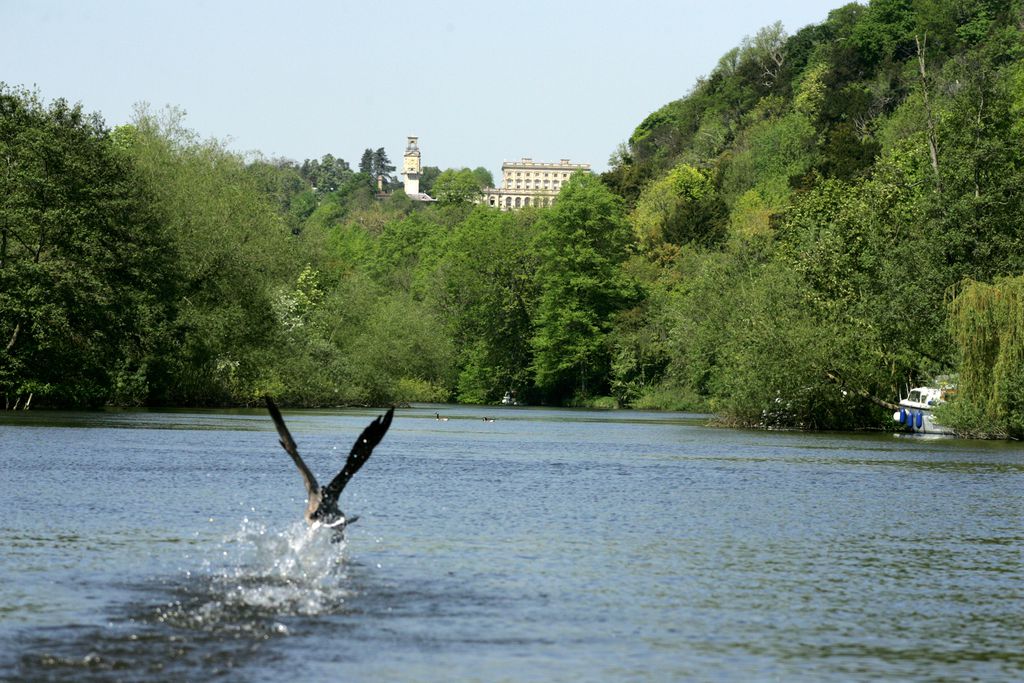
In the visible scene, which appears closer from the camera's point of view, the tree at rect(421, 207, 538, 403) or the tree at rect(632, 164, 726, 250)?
the tree at rect(421, 207, 538, 403)

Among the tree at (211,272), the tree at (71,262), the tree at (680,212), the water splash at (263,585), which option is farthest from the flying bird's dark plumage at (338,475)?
the tree at (680,212)

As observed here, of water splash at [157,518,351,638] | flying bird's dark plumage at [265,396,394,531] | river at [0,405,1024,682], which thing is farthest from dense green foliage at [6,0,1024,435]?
flying bird's dark plumage at [265,396,394,531]

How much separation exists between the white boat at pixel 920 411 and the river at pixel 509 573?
19.9 m

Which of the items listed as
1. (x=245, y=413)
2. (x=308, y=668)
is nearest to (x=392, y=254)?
(x=245, y=413)

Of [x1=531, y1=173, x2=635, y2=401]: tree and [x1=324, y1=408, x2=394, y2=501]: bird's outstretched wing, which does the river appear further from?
[x1=531, y1=173, x2=635, y2=401]: tree

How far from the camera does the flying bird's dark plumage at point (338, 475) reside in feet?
65.3

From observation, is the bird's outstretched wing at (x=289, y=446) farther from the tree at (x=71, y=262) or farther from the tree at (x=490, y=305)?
the tree at (x=490, y=305)

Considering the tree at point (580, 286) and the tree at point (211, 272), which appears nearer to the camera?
the tree at point (211, 272)

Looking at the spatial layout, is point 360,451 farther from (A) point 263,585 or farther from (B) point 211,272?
(B) point 211,272

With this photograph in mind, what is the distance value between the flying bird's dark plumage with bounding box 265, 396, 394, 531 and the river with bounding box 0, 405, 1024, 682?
3.03 ft

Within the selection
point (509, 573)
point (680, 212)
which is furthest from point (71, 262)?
point (680, 212)

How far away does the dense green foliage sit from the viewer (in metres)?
64.8

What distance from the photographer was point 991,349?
5716 centimetres

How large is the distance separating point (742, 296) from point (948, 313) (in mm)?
22799
